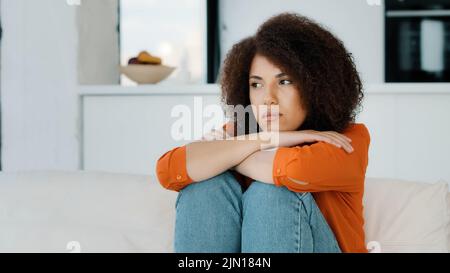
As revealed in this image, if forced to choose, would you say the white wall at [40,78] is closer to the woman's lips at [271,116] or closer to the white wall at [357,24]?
the woman's lips at [271,116]

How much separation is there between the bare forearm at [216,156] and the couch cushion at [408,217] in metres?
0.34

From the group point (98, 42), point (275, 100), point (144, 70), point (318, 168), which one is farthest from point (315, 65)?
point (98, 42)

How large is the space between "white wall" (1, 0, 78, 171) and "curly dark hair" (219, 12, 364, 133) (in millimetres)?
1085

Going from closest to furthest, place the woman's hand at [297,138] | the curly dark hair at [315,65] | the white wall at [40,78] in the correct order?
A: the woman's hand at [297,138]
the curly dark hair at [315,65]
the white wall at [40,78]

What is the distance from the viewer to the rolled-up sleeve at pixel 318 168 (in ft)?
3.73

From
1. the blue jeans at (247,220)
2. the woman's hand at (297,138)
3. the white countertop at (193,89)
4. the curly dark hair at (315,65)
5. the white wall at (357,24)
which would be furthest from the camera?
the white wall at (357,24)

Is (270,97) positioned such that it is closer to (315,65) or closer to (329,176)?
(315,65)

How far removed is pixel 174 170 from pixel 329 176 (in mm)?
312

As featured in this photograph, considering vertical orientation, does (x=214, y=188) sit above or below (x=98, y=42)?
below

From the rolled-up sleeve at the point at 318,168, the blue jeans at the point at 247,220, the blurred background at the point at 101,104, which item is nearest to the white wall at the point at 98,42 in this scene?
the blurred background at the point at 101,104

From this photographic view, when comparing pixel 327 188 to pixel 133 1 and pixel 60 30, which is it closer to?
pixel 60 30

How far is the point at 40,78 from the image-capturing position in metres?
2.30

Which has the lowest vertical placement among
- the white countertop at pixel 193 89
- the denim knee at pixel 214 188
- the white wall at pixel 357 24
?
the denim knee at pixel 214 188

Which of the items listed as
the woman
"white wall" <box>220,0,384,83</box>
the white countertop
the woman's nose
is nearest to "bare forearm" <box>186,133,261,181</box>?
the woman
